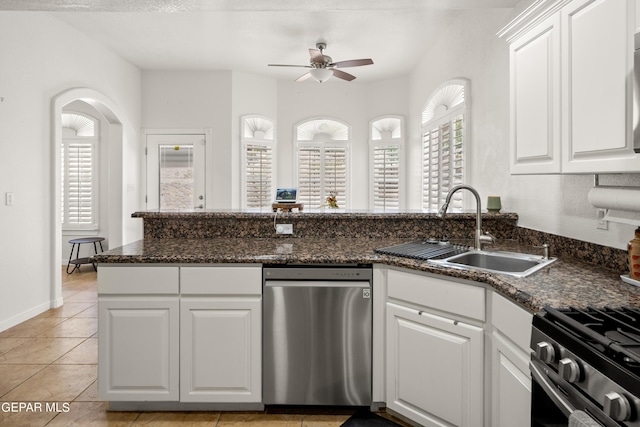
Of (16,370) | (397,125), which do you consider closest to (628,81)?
(16,370)

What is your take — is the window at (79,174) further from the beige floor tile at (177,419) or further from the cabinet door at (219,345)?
the cabinet door at (219,345)

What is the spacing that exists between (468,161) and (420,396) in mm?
2597

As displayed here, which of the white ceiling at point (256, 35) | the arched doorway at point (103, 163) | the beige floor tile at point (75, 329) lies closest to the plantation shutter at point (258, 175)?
the white ceiling at point (256, 35)

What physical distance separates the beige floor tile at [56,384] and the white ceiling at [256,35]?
311 centimetres

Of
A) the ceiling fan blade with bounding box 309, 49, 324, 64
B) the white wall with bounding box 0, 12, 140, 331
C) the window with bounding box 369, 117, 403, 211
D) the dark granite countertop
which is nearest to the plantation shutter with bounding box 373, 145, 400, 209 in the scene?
the window with bounding box 369, 117, 403, 211

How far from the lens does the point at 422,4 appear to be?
2.66 metres

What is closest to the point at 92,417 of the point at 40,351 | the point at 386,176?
the point at 40,351

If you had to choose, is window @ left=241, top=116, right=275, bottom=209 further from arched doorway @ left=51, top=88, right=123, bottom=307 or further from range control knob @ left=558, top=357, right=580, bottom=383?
range control knob @ left=558, top=357, right=580, bottom=383

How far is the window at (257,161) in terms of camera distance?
6391mm

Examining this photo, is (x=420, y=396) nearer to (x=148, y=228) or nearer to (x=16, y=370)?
(x=148, y=228)

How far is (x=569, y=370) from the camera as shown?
40.4 inches

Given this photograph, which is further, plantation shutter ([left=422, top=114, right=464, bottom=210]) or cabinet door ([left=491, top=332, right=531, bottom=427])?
plantation shutter ([left=422, top=114, right=464, bottom=210])

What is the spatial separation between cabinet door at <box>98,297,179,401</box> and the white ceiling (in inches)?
104

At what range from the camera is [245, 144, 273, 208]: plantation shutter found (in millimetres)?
6434
